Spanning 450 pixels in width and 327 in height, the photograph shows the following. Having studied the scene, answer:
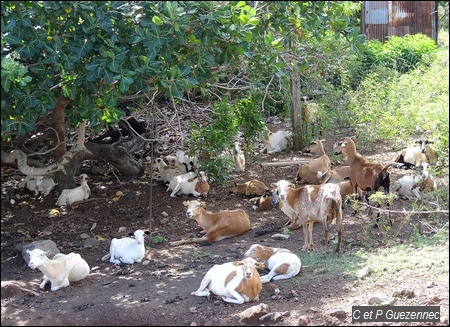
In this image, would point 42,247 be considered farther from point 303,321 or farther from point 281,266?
point 303,321

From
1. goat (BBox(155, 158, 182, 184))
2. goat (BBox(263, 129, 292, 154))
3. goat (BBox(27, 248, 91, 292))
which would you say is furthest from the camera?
goat (BBox(263, 129, 292, 154))

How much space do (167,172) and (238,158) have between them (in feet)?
4.95

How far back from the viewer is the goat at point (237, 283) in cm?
743

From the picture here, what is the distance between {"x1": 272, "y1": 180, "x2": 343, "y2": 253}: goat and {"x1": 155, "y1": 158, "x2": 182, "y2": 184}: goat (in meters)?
3.71

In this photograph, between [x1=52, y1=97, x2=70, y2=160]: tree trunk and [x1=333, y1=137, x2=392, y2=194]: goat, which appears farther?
[x1=52, y1=97, x2=70, y2=160]: tree trunk

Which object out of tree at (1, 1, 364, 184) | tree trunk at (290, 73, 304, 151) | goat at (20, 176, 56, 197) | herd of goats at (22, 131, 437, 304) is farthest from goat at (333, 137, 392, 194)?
goat at (20, 176, 56, 197)

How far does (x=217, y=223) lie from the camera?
1042cm

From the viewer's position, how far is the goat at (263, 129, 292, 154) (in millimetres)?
15325

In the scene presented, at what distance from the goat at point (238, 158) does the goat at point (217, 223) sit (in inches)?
131

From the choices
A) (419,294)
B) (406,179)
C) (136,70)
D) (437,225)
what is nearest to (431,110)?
(437,225)

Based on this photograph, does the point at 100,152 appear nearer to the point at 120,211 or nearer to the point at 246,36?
the point at 120,211

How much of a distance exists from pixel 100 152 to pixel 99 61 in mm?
4658

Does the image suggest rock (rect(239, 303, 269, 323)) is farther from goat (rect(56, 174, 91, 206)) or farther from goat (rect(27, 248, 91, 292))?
goat (rect(56, 174, 91, 206))

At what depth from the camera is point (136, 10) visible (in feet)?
27.1
